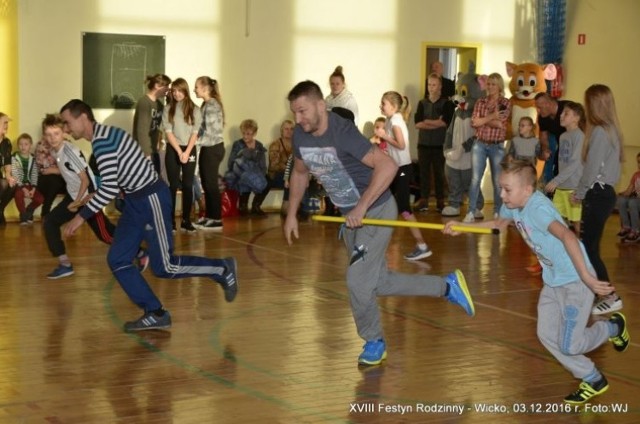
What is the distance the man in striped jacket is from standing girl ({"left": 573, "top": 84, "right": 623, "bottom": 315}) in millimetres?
3136

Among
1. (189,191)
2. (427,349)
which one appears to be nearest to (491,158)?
(189,191)

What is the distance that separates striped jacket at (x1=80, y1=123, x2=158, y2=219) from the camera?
23.1ft

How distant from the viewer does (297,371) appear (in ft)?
20.4

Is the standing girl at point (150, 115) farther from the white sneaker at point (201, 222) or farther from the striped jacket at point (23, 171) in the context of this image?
the striped jacket at point (23, 171)

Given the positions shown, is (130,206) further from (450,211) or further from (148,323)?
(450,211)

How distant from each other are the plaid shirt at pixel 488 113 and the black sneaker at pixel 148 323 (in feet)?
26.4

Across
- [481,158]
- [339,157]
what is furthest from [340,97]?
[339,157]

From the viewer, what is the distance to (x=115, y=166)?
7051mm

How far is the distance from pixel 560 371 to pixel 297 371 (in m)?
1.51

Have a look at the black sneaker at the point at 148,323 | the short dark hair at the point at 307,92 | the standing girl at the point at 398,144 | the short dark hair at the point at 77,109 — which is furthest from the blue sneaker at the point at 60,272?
the short dark hair at the point at 307,92

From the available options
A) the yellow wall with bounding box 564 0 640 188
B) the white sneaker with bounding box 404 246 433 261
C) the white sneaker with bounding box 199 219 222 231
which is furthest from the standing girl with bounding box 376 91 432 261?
the yellow wall with bounding box 564 0 640 188

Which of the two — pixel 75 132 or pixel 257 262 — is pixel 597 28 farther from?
pixel 75 132

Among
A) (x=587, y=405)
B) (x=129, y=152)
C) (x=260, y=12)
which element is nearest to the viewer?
(x=587, y=405)

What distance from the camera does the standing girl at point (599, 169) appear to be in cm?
795
